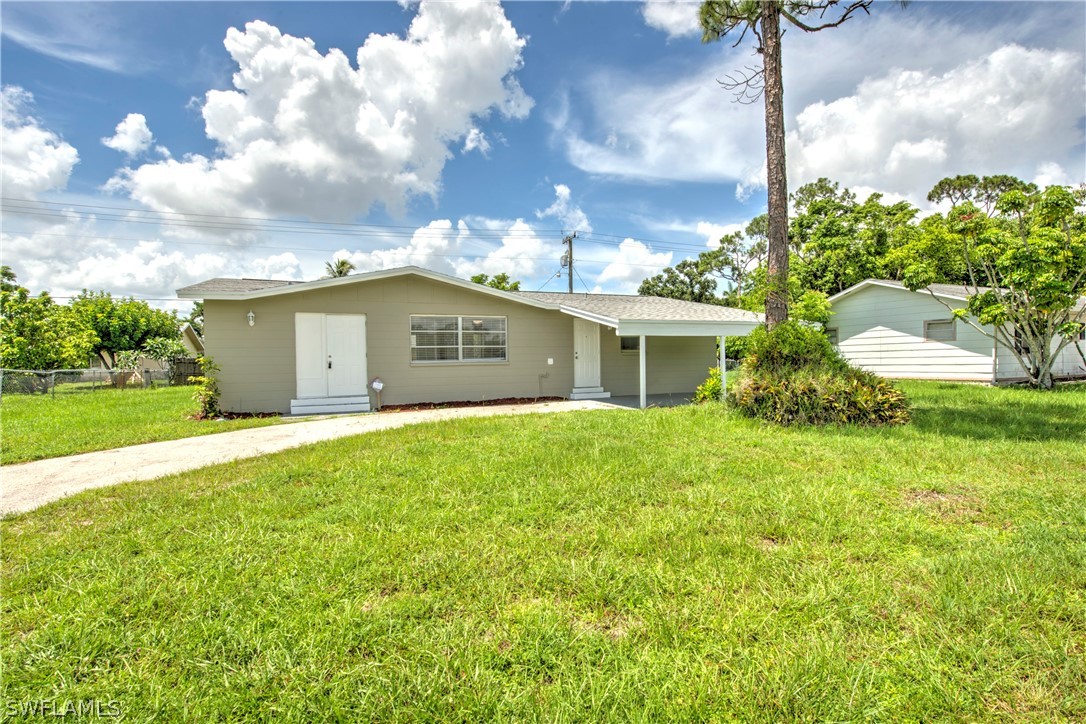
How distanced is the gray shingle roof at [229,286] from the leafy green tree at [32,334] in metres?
14.1

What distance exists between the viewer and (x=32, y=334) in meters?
17.8

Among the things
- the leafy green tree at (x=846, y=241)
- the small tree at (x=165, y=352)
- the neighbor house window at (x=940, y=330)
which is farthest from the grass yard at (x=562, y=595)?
the small tree at (x=165, y=352)

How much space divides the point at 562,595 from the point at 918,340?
1778 centimetres

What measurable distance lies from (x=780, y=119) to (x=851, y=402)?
519cm

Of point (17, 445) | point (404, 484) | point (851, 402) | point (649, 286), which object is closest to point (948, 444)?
point (851, 402)

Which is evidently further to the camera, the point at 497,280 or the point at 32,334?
the point at 497,280

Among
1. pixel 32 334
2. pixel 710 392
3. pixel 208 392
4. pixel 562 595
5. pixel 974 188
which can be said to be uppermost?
pixel 974 188

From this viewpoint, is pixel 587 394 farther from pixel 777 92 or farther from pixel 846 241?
pixel 846 241

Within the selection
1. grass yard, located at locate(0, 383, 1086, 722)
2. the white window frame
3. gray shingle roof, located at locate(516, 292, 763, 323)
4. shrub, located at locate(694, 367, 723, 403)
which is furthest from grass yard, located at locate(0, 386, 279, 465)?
shrub, located at locate(694, 367, 723, 403)

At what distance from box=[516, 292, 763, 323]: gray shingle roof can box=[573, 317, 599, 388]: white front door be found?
611 mm

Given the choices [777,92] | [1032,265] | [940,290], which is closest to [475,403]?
[777,92]

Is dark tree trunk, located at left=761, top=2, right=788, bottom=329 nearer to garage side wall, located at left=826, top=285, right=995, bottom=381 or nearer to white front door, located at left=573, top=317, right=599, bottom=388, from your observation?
white front door, located at left=573, top=317, right=599, bottom=388

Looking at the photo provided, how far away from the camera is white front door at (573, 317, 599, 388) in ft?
41.3

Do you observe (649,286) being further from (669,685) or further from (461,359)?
(669,685)
